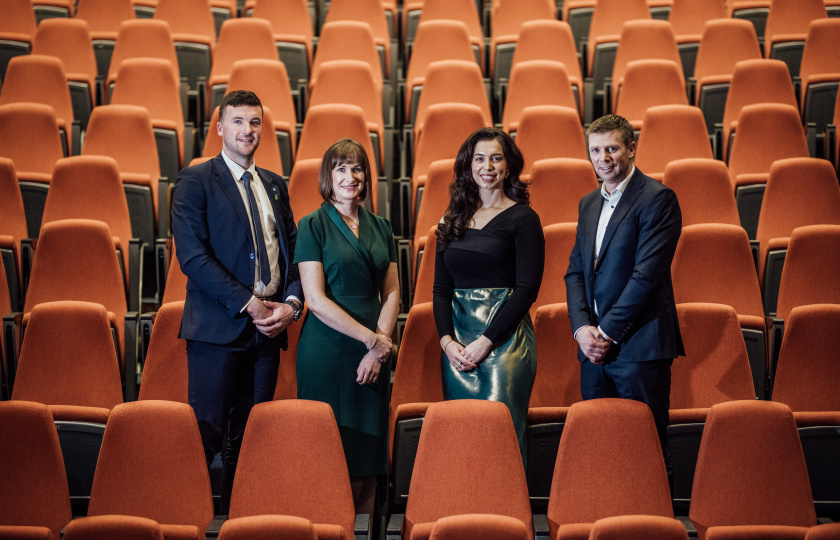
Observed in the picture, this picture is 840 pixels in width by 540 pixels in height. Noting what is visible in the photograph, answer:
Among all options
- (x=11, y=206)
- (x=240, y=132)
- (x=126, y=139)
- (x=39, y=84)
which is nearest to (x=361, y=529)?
(x=240, y=132)

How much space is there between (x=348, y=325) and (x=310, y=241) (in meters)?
0.14

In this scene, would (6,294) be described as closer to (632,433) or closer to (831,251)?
(632,433)

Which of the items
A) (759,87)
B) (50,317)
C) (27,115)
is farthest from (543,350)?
(27,115)

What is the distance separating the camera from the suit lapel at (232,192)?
52.7 inches

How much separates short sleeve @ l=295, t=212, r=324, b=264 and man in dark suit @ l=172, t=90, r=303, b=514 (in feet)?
0.18

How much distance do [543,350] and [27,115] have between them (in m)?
1.41

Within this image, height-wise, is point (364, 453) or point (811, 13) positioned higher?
point (811, 13)

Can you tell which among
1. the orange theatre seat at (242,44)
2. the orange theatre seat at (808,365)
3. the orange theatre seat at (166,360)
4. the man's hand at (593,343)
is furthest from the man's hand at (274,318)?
the orange theatre seat at (242,44)

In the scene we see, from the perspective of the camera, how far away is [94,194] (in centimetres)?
188

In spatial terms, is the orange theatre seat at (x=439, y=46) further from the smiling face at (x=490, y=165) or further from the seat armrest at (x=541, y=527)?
the seat armrest at (x=541, y=527)

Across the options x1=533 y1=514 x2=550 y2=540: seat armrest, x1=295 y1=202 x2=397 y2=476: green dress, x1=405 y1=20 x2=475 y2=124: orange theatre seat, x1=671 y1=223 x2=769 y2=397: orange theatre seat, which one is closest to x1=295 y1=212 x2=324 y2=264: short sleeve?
x1=295 y1=202 x2=397 y2=476: green dress

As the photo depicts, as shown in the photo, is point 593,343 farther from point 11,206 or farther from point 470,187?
point 11,206

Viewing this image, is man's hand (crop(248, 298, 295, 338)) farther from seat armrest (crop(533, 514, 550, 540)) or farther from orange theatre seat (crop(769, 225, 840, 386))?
orange theatre seat (crop(769, 225, 840, 386))

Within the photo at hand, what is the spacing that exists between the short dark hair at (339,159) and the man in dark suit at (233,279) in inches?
3.5
